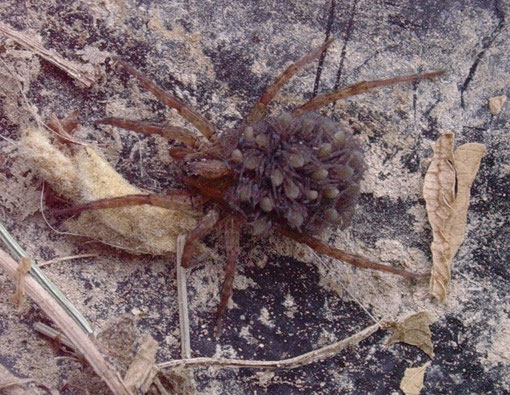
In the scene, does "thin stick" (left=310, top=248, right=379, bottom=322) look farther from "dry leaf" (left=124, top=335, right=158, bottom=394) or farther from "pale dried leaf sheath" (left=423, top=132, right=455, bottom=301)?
"dry leaf" (left=124, top=335, right=158, bottom=394)

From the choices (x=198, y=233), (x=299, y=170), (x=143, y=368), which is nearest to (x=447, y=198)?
(x=299, y=170)

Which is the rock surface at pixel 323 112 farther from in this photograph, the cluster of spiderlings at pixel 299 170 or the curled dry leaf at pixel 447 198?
the cluster of spiderlings at pixel 299 170

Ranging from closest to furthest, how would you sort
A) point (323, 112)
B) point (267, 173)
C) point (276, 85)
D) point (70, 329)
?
point (70, 329)
point (267, 173)
point (276, 85)
point (323, 112)

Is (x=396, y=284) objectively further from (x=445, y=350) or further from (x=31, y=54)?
(x=31, y=54)

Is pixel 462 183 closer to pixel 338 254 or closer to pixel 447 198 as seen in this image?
pixel 447 198

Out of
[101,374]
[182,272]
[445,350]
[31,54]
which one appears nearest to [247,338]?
[182,272]

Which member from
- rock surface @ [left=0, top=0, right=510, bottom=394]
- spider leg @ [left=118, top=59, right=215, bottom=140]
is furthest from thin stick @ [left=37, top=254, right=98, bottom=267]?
spider leg @ [left=118, top=59, right=215, bottom=140]
